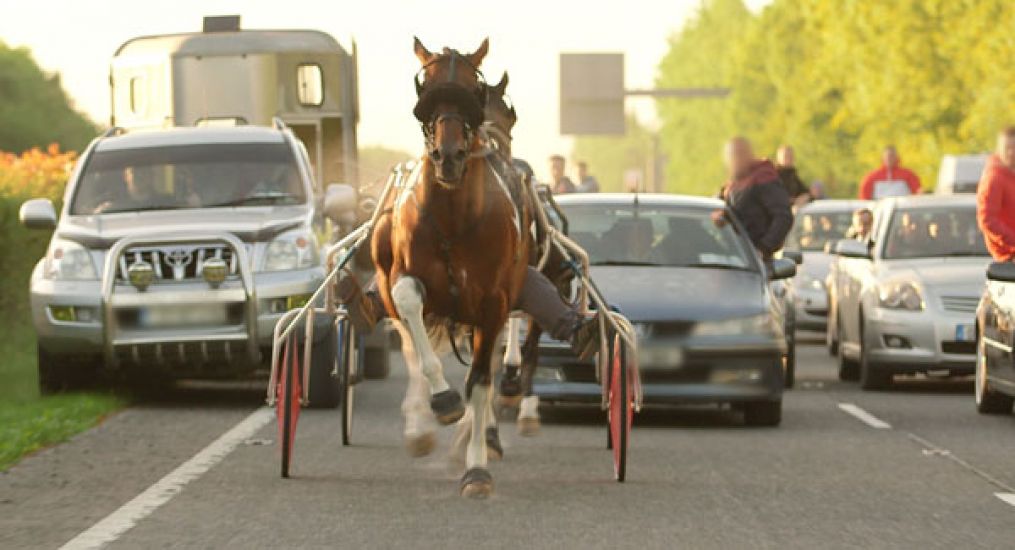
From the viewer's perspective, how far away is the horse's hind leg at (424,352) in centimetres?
1097

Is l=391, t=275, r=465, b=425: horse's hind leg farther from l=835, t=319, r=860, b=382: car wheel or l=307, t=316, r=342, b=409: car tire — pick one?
l=835, t=319, r=860, b=382: car wheel

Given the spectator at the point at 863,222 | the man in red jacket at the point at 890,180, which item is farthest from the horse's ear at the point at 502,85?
the man in red jacket at the point at 890,180

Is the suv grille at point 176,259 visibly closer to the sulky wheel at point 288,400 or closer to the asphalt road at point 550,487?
the asphalt road at point 550,487

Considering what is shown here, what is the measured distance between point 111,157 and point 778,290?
5.46m

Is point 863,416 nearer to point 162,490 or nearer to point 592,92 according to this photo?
point 162,490

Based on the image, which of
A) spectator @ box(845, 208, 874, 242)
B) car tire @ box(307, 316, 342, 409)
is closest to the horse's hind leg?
car tire @ box(307, 316, 342, 409)

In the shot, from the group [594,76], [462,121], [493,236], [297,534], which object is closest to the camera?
[297,534]

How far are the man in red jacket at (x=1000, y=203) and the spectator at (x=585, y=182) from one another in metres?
9.51

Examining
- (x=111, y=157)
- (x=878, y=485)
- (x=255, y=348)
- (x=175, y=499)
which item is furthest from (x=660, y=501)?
(x=111, y=157)

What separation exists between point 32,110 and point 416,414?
89.8 metres

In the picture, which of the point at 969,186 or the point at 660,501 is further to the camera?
the point at 969,186

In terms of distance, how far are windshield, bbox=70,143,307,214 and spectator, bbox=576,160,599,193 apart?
324 inches

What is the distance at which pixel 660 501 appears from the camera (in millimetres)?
11023

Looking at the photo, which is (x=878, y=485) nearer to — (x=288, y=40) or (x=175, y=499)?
(x=175, y=499)
